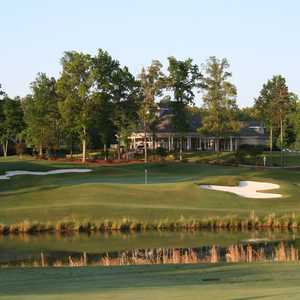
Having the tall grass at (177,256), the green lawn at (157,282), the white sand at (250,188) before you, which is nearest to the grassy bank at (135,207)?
the white sand at (250,188)

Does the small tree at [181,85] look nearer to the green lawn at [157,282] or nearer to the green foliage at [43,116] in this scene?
the green foliage at [43,116]

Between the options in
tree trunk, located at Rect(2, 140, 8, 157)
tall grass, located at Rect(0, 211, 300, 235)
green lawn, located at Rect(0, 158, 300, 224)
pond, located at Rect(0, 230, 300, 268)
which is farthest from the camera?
tree trunk, located at Rect(2, 140, 8, 157)

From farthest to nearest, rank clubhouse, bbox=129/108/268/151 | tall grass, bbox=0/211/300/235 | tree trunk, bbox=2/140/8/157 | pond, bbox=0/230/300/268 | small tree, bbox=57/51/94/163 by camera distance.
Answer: clubhouse, bbox=129/108/268/151 → tree trunk, bbox=2/140/8/157 → small tree, bbox=57/51/94/163 → tall grass, bbox=0/211/300/235 → pond, bbox=0/230/300/268

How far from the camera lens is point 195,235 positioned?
3070 centimetres

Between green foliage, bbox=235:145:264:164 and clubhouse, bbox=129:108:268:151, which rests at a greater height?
clubhouse, bbox=129:108:268:151

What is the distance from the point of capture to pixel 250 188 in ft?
144

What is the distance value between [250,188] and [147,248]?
18073 mm

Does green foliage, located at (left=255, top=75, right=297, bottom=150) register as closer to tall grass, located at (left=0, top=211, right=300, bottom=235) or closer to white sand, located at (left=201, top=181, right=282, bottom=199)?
white sand, located at (left=201, top=181, right=282, bottom=199)

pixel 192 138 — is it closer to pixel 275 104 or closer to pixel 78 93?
pixel 275 104

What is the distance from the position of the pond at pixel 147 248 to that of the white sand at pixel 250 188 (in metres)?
9.21

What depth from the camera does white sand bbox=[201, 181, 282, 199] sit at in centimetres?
4114

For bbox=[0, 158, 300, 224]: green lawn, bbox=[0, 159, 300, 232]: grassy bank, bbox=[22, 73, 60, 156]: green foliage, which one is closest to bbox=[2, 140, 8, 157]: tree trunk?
bbox=[22, 73, 60, 156]: green foliage

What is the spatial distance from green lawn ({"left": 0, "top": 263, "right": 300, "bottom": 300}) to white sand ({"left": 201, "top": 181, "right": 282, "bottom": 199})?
23.8 metres

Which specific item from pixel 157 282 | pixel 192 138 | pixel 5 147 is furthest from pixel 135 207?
pixel 192 138
